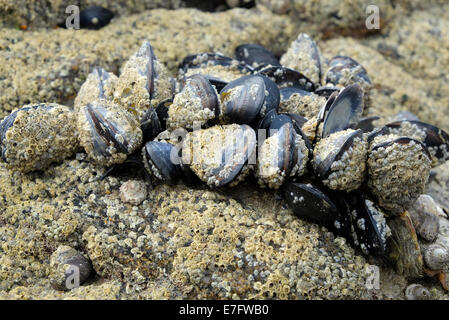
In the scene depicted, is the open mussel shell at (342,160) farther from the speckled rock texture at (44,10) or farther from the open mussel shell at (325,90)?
the speckled rock texture at (44,10)

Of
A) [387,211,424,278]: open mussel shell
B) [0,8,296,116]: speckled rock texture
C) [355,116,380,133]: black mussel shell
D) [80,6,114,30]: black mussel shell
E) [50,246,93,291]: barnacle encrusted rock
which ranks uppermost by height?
[80,6,114,30]: black mussel shell

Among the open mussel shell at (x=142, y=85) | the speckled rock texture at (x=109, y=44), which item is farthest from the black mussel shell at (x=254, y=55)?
the open mussel shell at (x=142, y=85)

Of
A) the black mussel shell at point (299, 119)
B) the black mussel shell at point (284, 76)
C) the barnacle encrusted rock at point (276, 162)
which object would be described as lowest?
the barnacle encrusted rock at point (276, 162)

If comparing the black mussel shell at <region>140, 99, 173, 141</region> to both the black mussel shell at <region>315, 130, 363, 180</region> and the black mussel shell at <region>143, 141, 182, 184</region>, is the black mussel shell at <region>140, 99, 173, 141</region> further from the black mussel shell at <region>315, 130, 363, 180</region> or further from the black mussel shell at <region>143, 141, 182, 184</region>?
the black mussel shell at <region>315, 130, 363, 180</region>

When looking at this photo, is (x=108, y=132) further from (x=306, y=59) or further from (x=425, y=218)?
(x=425, y=218)

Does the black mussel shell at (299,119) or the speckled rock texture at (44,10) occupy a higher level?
the speckled rock texture at (44,10)

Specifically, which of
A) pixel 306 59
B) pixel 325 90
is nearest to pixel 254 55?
pixel 306 59

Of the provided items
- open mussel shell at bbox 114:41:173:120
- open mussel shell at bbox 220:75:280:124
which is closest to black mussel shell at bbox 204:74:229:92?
open mussel shell at bbox 220:75:280:124
